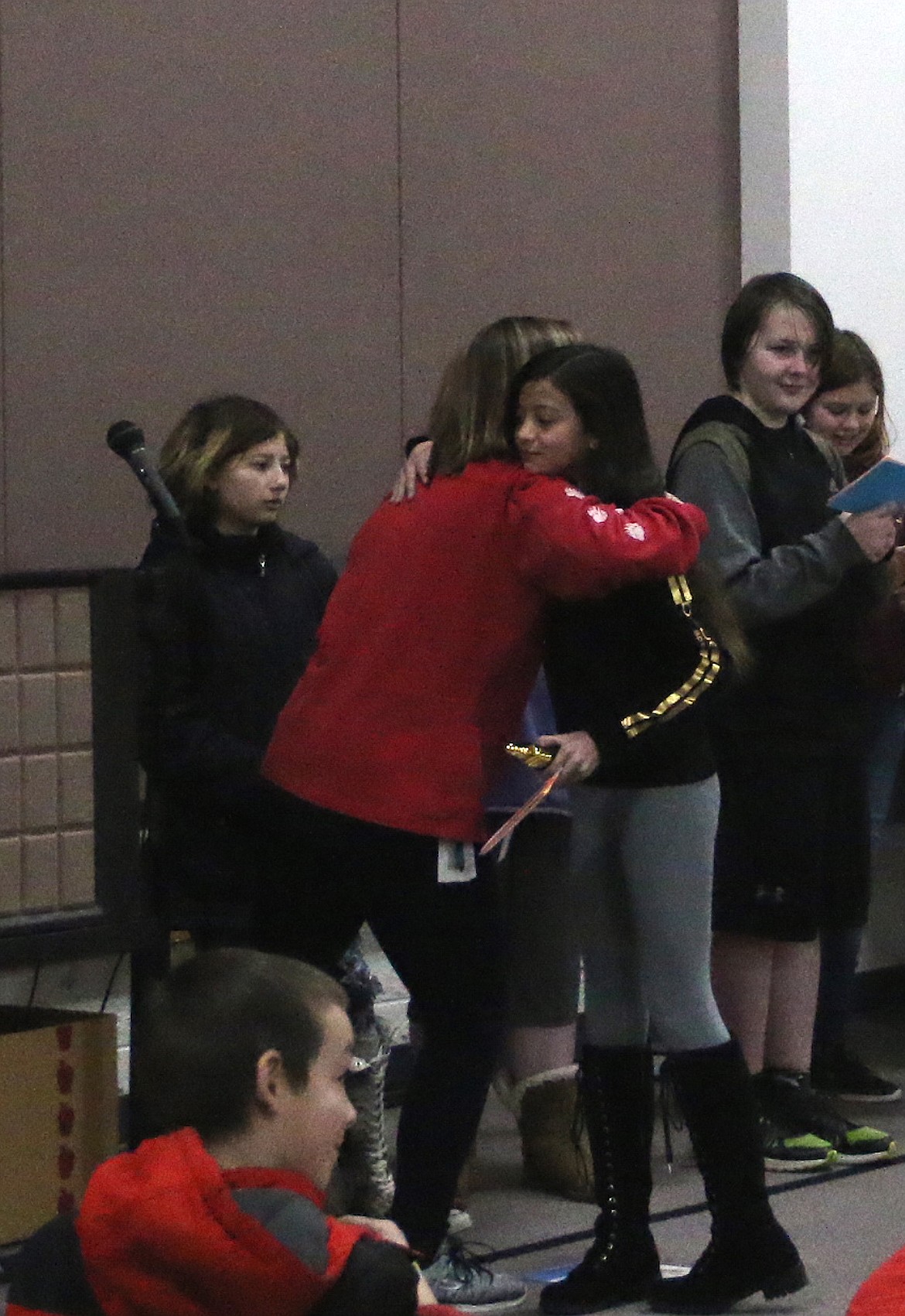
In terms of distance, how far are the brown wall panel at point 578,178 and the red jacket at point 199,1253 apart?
2797mm

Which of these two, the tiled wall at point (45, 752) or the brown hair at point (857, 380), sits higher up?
the brown hair at point (857, 380)

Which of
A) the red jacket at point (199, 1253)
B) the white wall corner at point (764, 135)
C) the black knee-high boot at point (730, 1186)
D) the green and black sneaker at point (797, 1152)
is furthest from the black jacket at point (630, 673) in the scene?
the white wall corner at point (764, 135)

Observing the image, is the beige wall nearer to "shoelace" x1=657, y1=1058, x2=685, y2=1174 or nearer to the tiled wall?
the tiled wall

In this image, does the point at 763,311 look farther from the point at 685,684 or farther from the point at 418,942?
the point at 418,942

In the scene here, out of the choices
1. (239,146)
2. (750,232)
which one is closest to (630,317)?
(750,232)

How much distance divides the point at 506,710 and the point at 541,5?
212 centimetres

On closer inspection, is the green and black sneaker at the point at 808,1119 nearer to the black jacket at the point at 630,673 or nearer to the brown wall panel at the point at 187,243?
the black jacket at the point at 630,673

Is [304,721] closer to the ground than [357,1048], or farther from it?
farther from it

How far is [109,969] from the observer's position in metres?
4.00

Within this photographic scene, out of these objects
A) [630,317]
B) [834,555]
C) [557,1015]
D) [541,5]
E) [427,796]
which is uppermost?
[541,5]

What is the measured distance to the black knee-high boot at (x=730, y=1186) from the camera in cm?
307

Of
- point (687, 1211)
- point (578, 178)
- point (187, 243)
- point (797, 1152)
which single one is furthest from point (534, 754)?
point (578, 178)

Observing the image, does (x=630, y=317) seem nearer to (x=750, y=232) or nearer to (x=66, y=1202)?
(x=750, y=232)

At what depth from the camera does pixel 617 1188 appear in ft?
10.2
